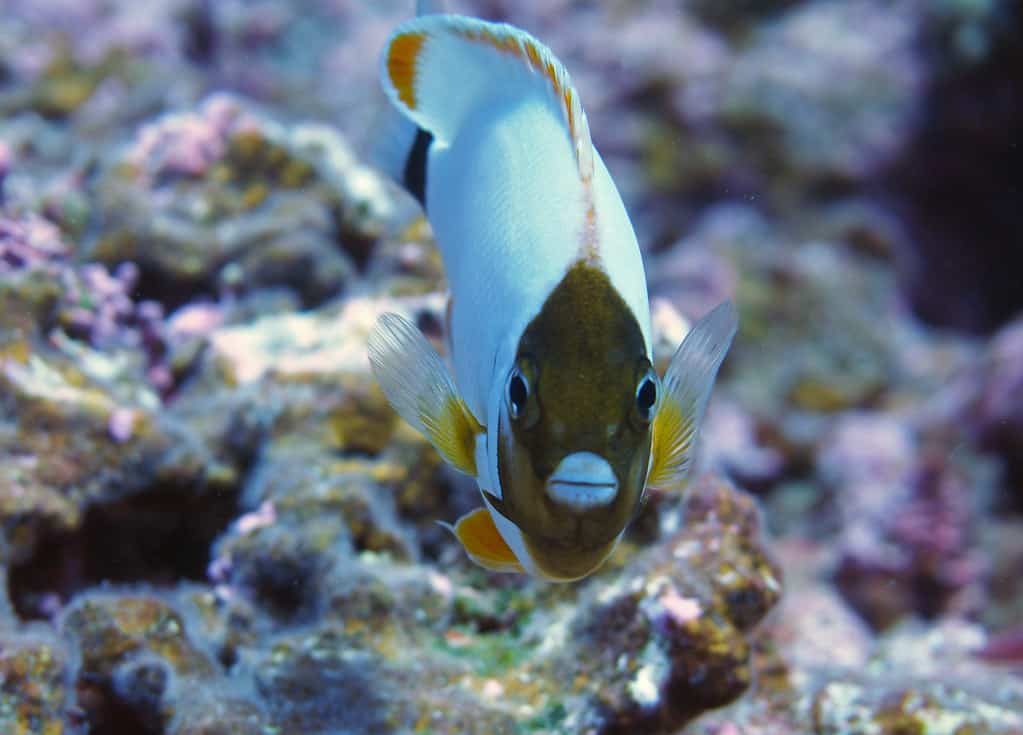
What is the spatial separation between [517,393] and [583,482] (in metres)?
0.18

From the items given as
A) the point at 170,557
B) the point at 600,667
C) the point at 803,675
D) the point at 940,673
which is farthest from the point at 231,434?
the point at 940,673

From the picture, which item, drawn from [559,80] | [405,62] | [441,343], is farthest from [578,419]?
[441,343]

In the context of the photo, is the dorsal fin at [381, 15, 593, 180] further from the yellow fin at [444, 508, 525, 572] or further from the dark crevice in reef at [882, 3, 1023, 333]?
the dark crevice in reef at [882, 3, 1023, 333]

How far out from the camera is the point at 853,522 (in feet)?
16.1

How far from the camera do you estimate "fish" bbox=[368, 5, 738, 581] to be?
1.30 meters

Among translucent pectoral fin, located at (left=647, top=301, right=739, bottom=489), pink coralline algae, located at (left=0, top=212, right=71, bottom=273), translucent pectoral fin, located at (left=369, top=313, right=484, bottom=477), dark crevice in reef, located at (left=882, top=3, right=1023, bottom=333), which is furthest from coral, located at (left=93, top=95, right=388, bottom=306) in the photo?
dark crevice in reef, located at (left=882, top=3, right=1023, bottom=333)

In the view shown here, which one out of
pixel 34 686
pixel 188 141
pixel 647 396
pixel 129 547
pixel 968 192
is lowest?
pixel 968 192

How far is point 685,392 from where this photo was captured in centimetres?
150

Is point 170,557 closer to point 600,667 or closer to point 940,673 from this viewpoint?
point 600,667

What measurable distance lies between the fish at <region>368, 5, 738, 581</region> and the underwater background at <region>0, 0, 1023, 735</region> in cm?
79

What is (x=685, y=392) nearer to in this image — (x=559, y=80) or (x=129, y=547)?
(x=559, y=80)

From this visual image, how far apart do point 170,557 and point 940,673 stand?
279 centimetres

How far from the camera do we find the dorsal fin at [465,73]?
4.83 feet

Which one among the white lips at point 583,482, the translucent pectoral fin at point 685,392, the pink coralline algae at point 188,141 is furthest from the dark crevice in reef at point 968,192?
the white lips at point 583,482
